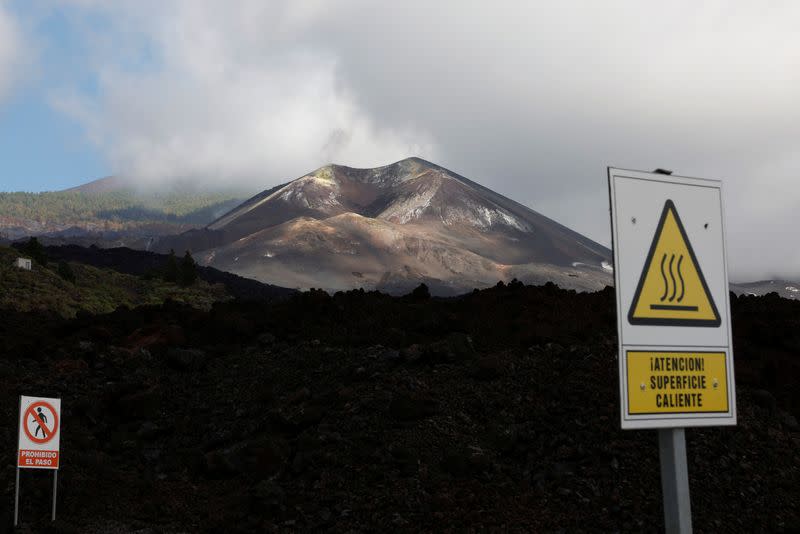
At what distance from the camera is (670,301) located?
346cm

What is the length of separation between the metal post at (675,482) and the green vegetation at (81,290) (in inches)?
2149

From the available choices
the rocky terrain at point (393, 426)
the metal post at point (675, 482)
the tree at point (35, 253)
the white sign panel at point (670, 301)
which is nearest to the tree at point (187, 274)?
the tree at point (35, 253)

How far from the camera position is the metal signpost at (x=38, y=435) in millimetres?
14039

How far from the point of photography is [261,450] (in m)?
16.4

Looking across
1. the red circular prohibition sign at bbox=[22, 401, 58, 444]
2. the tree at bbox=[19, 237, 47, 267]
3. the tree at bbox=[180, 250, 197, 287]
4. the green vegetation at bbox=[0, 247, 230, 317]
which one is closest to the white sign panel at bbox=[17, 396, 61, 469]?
the red circular prohibition sign at bbox=[22, 401, 58, 444]

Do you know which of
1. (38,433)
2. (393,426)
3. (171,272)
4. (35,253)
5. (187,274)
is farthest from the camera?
Answer: (171,272)

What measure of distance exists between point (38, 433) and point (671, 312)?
1348 centimetres

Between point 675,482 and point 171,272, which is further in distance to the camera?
point 171,272

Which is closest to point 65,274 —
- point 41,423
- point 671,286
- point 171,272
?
point 171,272

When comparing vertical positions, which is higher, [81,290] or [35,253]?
[35,253]

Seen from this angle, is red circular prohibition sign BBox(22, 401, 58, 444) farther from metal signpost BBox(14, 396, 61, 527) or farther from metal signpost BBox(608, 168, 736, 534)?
metal signpost BBox(608, 168, 736, 534)

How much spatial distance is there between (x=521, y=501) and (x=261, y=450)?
18.3ft

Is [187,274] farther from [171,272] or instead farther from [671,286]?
[671,286]

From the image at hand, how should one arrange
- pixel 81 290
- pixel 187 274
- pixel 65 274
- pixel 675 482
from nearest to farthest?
pixel 675 482 < pixel 81 290 < pixel 65 274 < pixel 187 274
